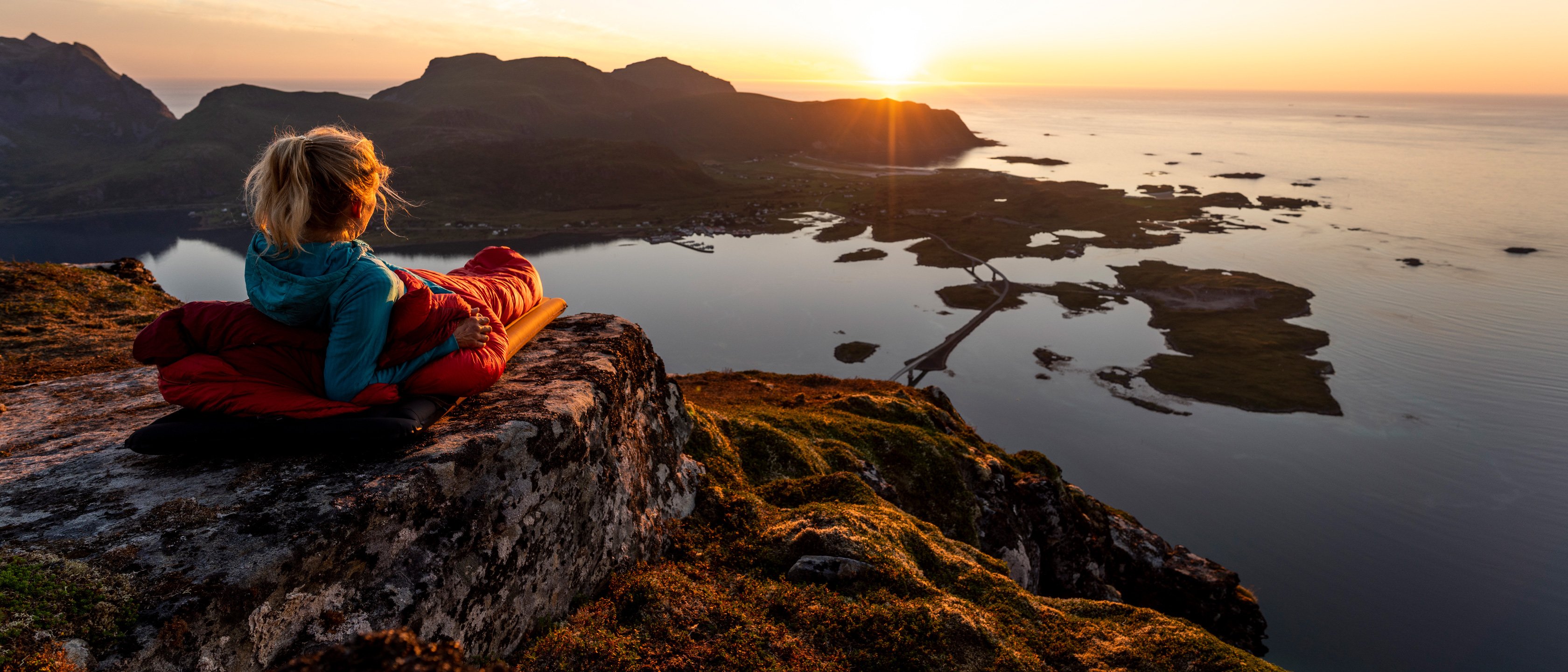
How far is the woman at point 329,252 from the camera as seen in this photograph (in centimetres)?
589

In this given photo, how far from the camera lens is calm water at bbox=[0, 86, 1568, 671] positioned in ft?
139

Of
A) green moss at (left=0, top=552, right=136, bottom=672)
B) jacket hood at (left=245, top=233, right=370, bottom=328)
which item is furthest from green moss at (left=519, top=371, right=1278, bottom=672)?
jacket hood at (left=245, top=233, right=370, bottom=328)

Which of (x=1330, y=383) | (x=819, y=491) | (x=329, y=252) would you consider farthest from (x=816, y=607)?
(x=1330, y=383)

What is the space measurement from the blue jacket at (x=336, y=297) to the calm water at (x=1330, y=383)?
4724cm

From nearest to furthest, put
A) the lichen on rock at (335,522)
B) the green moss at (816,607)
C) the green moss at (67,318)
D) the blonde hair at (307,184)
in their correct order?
the lichen on rock at (335,522), the blonde hair at (307,184), the green moss at (816,607), the green moss at (67,318)

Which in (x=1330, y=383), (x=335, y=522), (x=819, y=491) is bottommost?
(x=1330, y=383)

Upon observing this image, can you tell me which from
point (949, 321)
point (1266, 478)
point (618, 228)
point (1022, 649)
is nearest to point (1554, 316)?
point (1266, 478)

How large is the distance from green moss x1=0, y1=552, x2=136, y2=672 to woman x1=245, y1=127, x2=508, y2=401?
234cm

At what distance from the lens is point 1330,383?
66.8 metres

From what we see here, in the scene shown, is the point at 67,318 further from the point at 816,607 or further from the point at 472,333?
the point at 816,607

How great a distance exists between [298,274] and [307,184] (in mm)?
941

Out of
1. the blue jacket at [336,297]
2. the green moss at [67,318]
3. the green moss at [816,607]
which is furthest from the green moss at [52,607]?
the green moss at [67,318]

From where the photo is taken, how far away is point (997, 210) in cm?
14700

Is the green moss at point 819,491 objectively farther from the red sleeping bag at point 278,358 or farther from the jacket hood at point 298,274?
the jacket hood at point 298,274
